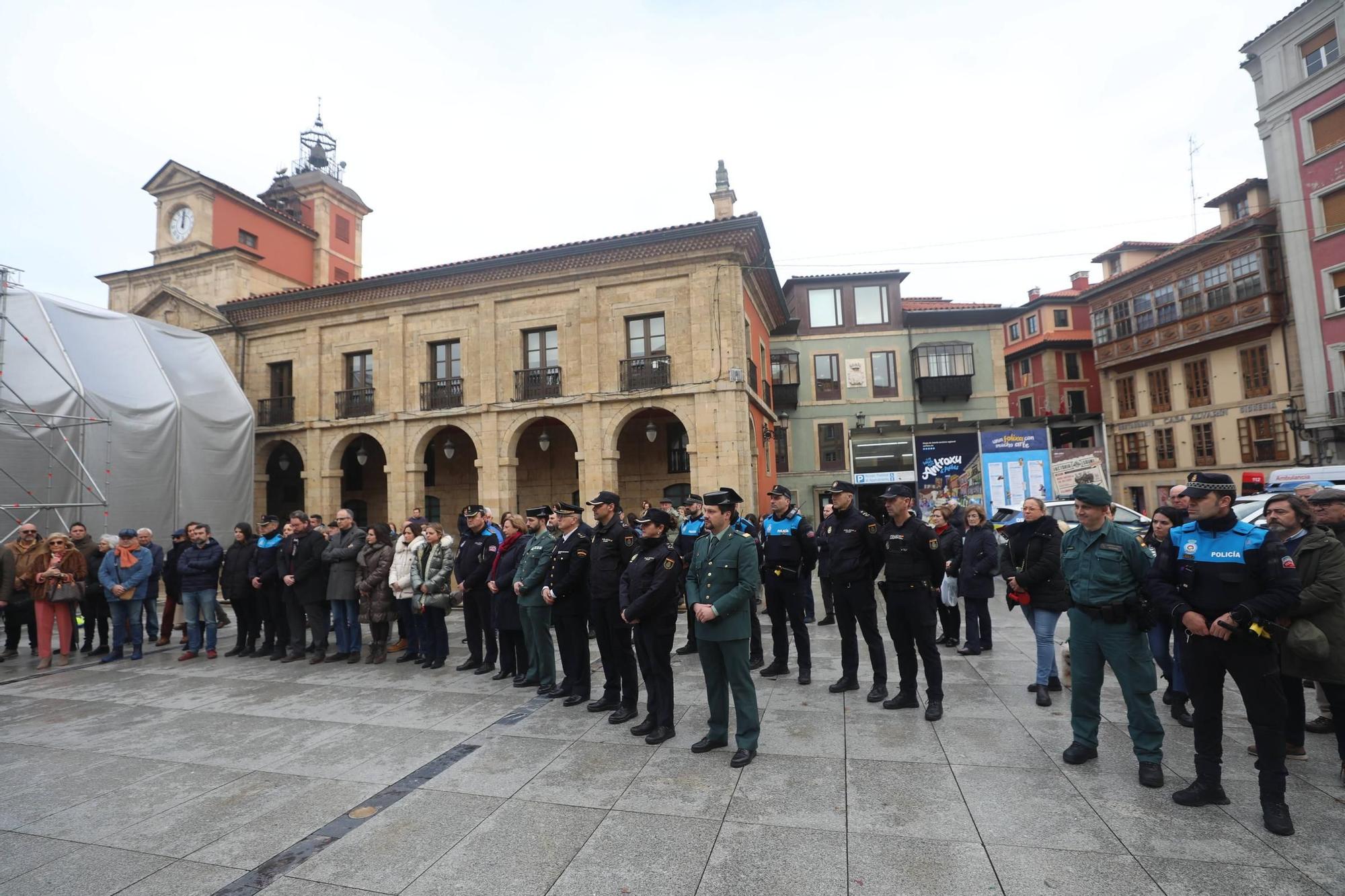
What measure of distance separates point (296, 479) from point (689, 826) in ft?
77.2

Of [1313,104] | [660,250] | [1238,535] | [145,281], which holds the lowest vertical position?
[1238,535]

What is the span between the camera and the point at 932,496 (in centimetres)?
2130

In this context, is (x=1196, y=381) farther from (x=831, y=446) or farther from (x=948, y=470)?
(x=831, y=446)

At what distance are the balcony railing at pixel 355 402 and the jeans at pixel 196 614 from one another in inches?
467

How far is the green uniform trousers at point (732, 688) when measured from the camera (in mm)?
4688

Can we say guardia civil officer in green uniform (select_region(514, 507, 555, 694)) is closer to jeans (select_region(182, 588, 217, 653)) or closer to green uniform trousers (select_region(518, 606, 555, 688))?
green uniform trousers (select_region(518, 606, 555, 688))

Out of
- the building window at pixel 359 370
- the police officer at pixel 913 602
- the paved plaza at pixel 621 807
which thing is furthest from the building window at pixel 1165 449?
the building window at pixel 359 370

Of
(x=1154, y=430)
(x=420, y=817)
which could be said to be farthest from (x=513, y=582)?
(x=1154, y=430)

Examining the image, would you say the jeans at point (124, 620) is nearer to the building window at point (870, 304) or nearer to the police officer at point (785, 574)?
the police officer at point (785, 574)

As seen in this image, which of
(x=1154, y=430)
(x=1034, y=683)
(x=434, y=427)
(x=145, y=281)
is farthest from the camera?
(x=1154, y=430)

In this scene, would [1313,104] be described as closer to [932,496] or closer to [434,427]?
[932,496]

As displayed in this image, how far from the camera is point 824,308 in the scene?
→ 30312 mm

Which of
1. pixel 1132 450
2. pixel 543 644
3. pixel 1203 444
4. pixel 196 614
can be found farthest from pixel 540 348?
pixel 1132 450

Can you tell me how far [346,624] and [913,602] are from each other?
6992mm
